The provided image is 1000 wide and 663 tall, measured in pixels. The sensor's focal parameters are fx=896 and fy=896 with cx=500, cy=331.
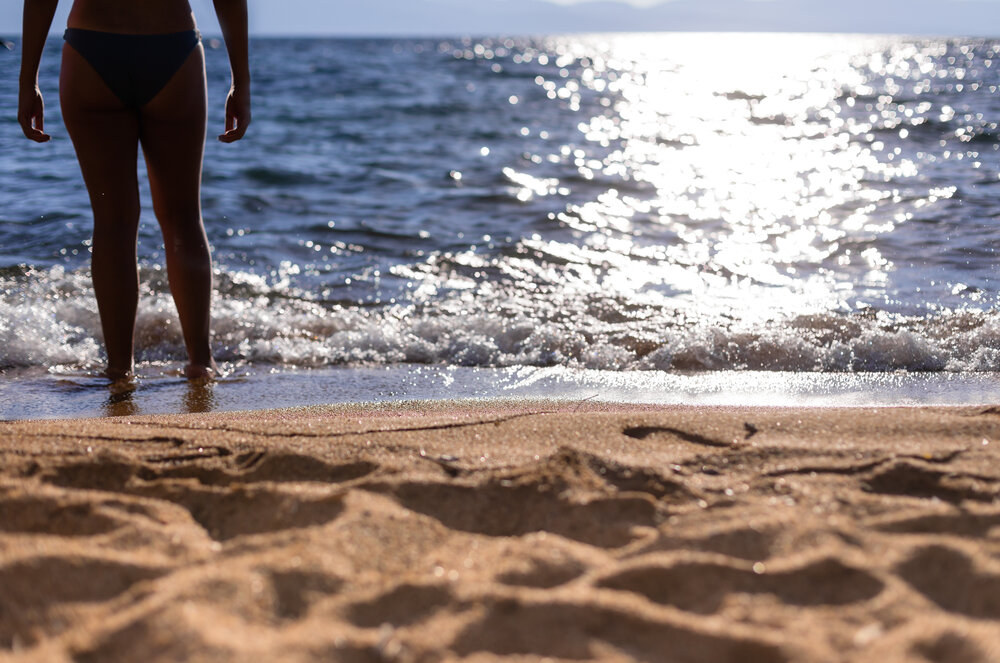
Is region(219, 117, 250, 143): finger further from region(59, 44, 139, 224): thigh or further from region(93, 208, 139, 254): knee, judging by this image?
region(93, 208, 139, 254): knee

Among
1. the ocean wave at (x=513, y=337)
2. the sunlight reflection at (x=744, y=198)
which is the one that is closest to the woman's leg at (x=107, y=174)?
the ocean wave at (x=513, y=337)

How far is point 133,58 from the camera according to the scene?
9.14 ft

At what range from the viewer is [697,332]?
3.71 metres

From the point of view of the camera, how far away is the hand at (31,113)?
9.40ft

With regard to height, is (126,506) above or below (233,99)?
below

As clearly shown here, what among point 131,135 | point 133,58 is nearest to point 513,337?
point 131,135

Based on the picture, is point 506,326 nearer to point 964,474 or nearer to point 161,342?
point 161,342

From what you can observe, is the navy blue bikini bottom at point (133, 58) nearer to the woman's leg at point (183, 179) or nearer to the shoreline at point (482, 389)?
the woman's leg at point (183, 179)

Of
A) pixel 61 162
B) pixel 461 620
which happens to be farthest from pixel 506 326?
pixel 61 162

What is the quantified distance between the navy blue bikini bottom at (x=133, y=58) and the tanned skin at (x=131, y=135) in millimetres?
21

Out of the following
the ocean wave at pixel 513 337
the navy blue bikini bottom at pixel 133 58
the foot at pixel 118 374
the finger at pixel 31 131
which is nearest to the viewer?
the navy blue bikini bottom at pixel 133 58

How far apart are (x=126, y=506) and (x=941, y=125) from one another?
1073cm

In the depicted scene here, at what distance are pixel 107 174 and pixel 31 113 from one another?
1.01ft

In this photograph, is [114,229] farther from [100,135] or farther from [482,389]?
[482,389]
